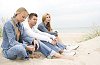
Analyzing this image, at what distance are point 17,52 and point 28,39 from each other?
0.69 meters

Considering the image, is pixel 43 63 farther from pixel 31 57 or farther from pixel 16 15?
pixel 16 15

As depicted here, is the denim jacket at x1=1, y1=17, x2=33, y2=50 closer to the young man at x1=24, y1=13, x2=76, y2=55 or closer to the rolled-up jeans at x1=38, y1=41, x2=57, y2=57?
the rolled-up jeans at x1=38, y1=41, x2=57, y2=57

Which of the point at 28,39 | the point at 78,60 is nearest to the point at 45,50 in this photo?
the point at 28,39

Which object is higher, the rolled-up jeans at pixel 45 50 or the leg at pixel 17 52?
the leg at pixel 17 52

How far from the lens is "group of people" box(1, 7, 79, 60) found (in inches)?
219

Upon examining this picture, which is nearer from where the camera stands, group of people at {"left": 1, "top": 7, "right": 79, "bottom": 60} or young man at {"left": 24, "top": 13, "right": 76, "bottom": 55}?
group of people at {"left": 1, "top": 7, "right": 79, "bottom": 60}

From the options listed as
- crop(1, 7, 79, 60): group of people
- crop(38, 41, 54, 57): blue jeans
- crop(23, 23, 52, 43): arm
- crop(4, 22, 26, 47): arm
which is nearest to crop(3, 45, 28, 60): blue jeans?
crop(1, 7, 79, 60): group of people

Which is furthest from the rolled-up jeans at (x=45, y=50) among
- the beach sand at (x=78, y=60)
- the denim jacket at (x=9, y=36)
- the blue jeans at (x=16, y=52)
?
the blue jeans at (x=16, y=52)

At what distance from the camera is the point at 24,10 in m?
5.59

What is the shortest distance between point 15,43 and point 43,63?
663 millimetres

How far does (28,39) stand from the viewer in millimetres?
6121

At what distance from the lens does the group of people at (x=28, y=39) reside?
5.55 m

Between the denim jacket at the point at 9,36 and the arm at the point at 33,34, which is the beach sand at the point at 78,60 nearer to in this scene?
the denim jacket at the point at 9,36

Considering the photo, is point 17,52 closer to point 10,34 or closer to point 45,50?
point 10,34
